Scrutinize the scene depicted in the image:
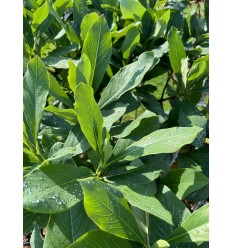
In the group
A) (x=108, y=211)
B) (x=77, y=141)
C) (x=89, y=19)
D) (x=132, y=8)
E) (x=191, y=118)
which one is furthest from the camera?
(x=132, y=8)

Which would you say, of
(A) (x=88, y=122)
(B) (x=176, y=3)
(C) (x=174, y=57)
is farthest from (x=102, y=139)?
(B) (x=176, y=3)

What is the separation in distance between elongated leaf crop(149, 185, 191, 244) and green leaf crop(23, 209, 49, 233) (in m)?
0.27

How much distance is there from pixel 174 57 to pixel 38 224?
0.64 metres

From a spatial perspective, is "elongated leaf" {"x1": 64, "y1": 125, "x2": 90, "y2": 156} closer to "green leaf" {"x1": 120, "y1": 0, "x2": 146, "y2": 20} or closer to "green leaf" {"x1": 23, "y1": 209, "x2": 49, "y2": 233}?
"green leaf" {"x1": 23, "y1": 209, "x2": 49, "y2": 233}

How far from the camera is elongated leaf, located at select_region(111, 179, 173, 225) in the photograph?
87 centimetres

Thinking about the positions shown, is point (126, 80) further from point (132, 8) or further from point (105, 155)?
point (132, 8)

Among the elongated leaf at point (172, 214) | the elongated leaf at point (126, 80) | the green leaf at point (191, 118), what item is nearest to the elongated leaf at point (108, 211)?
the elongated leaf at point (172, 214)

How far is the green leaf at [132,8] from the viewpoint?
1484 mm

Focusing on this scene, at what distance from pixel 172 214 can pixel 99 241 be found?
0.23m

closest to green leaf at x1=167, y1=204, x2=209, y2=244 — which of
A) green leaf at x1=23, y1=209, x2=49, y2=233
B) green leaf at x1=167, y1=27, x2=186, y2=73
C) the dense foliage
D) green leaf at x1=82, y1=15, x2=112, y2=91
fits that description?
the dense foliage

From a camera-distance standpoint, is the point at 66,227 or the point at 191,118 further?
the point at 191,118

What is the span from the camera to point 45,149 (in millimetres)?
1103

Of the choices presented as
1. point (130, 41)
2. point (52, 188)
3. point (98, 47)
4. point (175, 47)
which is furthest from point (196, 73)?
point (52, 188)

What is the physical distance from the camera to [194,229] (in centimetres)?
91
